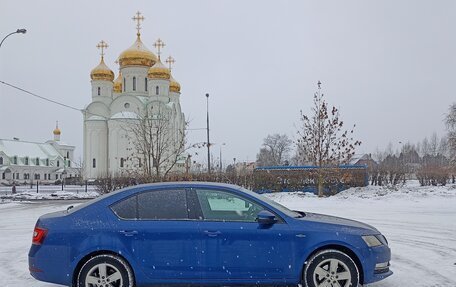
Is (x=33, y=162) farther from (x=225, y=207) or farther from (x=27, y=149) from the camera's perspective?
(x=225, y=207)

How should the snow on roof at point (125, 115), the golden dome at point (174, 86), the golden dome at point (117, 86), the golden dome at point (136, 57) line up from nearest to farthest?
the snow on roof at point (125, 115) → the golden dome at point (136, 57) → the golden dome at point (174, 86) → the golden dome at point (117, 86)

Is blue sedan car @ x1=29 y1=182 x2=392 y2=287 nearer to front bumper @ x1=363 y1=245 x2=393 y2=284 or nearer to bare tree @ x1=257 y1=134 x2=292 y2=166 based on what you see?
front bumper @ x1=363 y1=245 x2=393 y2=284

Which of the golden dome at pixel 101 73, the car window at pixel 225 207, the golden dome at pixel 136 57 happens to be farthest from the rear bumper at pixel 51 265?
the golden dome at pixel 101 73

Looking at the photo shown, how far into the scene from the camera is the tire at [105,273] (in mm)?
5332

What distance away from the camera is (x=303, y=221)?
221 inches

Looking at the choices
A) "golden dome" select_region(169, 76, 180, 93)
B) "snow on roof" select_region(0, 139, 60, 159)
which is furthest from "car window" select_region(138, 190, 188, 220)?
"snow on roof" select_region(0, 139, 60, 159)

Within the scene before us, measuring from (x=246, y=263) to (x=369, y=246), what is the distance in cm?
162

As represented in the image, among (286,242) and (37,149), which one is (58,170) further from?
(286,242)

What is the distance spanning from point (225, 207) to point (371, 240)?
1963 mm

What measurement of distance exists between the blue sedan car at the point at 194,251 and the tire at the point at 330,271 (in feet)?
0.04

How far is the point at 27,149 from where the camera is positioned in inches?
3615

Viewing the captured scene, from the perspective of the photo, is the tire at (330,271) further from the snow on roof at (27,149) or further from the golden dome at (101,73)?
A: the snow on roof at (27,149)

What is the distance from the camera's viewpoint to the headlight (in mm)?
5587

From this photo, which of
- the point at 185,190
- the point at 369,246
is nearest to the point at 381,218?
the point at 369,246
